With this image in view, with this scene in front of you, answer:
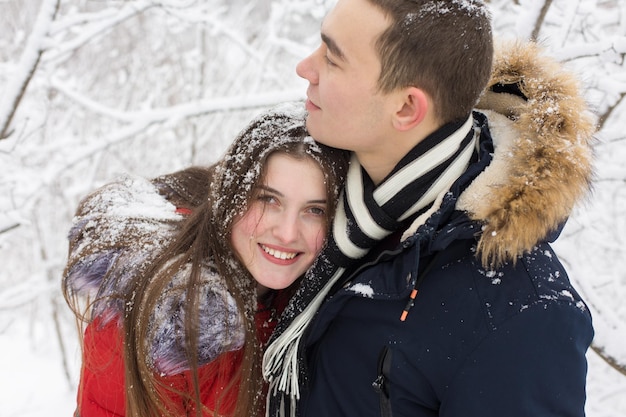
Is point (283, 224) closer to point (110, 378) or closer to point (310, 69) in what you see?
point (310, 69)

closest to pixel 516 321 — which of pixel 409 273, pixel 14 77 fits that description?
pixel 409 273

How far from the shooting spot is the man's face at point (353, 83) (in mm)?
1667

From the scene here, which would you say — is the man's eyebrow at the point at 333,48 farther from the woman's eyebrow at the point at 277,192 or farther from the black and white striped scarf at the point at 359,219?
the woman's eyebrow at the point at 277,192

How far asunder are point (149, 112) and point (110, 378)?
1.83 m

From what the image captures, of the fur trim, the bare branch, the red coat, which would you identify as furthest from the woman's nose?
the bare branch

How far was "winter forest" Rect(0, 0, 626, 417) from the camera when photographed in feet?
9.18

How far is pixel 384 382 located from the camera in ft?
5.22

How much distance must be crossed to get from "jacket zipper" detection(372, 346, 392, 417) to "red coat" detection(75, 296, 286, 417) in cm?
54

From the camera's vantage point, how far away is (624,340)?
8.39 feet

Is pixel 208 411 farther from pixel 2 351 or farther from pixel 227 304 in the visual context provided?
pixel 2 351

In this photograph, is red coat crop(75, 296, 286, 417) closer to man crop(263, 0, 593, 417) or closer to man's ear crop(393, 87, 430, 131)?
man crop(263, 0, 593, 417)

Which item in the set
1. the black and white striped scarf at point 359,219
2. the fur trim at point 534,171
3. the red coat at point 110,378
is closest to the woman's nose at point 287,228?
the black and white striped scarf at point 359,219

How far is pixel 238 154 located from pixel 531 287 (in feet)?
3.34

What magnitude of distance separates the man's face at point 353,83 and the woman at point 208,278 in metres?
0.12
